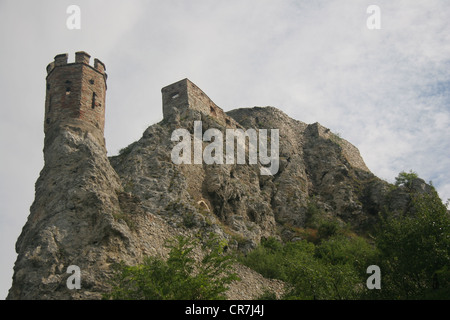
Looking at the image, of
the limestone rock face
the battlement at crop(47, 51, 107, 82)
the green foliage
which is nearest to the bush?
the limestone rock face

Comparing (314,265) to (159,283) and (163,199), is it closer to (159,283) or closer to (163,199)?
(163,199)

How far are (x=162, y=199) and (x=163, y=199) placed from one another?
5 centimetres

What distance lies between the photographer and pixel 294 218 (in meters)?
34.9

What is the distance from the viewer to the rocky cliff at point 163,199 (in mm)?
17688

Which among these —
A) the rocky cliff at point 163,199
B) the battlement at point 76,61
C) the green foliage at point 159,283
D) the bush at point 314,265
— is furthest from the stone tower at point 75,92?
the bush at point 314,265

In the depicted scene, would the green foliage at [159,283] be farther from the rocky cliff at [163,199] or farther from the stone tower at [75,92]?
the stone tower at [75,92]

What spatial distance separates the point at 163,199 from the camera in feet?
84.1

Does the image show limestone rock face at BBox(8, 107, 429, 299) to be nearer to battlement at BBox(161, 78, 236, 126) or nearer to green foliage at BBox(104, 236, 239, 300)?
green foliage at BBox(104, 236, 239, 300)

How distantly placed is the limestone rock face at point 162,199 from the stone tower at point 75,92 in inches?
23.8

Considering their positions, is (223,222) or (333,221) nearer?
(223,222)
